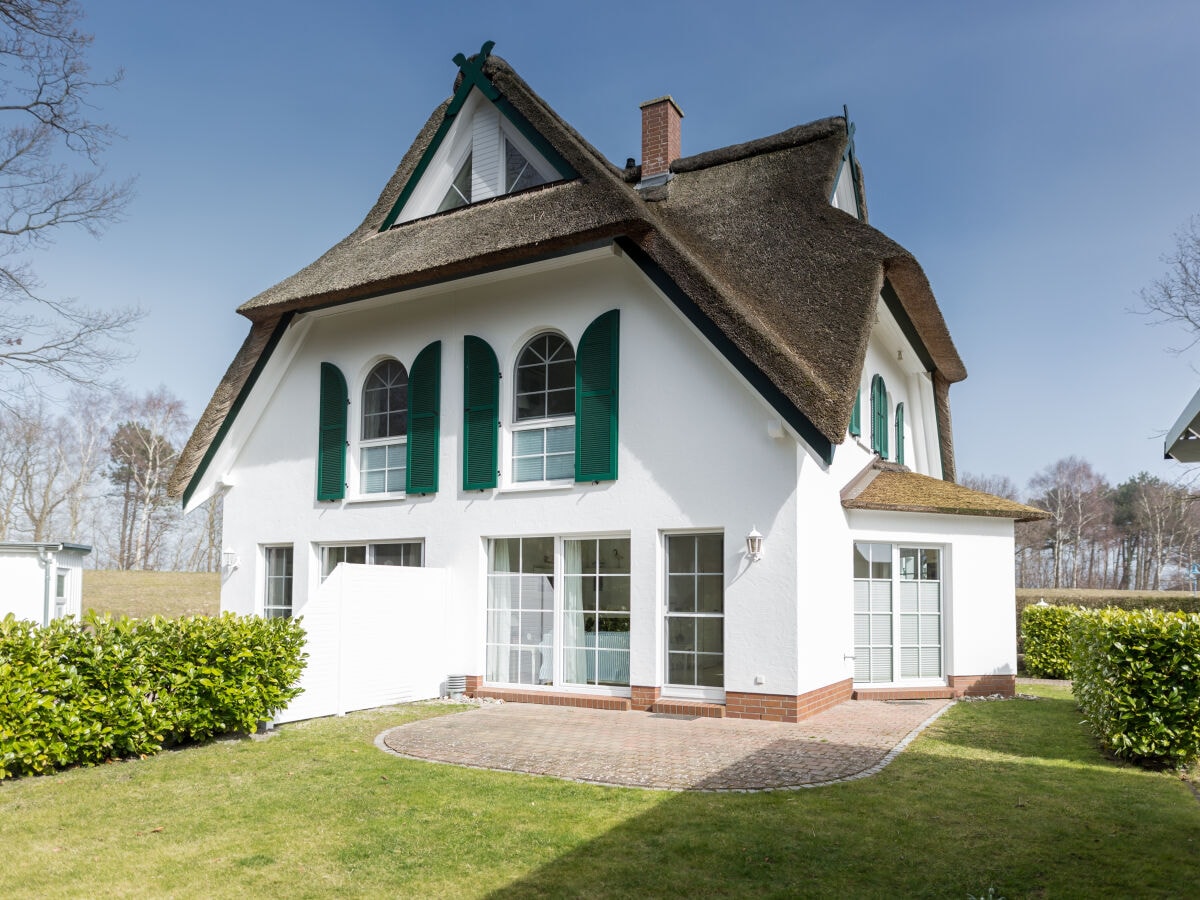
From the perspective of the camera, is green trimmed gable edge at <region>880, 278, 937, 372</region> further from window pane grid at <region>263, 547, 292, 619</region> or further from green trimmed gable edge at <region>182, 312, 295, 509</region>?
window pane grid at <region>263, 547, 292, 619</region>

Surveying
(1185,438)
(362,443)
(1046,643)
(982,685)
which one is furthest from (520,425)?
(1046,643)

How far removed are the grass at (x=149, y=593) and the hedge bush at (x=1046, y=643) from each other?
78.0 ft

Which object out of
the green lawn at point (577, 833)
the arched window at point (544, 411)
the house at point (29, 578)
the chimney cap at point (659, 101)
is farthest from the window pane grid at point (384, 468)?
the house at point (29, 578)

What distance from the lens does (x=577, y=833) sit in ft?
20.1

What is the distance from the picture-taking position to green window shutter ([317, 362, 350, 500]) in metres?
→ 14.5

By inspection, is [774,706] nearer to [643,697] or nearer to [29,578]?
[643,697]

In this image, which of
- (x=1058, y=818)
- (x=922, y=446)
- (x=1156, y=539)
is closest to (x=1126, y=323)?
(x=922, y=446)

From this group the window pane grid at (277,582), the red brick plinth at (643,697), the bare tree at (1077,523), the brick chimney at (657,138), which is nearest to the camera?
the red brick plinth at (643,697)

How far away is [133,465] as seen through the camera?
42.0m

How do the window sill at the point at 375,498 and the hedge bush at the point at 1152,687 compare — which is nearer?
the hedge bush at the point at 1152,687

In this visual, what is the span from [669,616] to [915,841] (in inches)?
231

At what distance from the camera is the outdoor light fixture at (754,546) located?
10.9 metres

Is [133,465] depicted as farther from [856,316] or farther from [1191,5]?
[1191,5]

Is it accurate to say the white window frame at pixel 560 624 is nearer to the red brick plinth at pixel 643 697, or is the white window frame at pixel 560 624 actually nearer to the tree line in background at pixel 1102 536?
the red brick plinth at pixel 643 697
